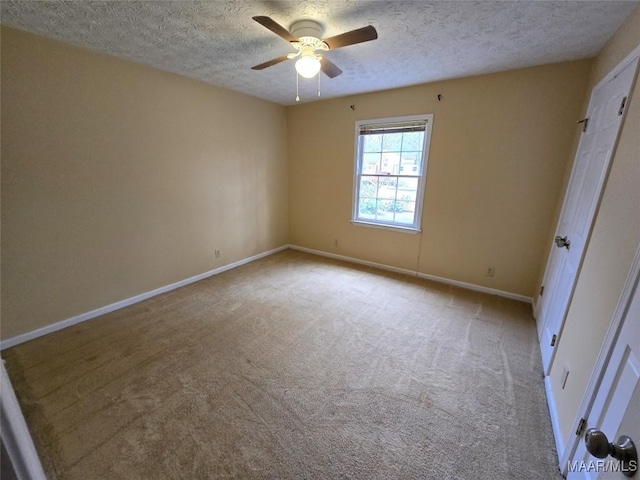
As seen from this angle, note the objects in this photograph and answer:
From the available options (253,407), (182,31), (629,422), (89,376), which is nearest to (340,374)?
(253,407)

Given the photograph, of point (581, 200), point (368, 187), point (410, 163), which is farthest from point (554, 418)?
point (368, 187)

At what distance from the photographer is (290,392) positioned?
1824 millimetres

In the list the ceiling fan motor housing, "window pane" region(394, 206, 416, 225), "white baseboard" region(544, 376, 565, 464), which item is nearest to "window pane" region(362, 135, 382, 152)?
"window pane" region(394, 206, 416, 225)

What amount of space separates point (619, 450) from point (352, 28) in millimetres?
2475

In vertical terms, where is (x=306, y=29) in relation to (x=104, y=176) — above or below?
above

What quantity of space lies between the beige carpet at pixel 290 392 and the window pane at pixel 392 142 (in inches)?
79.9

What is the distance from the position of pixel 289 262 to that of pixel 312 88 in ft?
8.00

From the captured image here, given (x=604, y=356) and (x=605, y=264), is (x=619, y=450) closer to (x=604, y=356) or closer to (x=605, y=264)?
(x=604, y=356)

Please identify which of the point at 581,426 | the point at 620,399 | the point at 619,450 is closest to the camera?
the point at 619,450

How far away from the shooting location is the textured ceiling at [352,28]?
5.64 ft

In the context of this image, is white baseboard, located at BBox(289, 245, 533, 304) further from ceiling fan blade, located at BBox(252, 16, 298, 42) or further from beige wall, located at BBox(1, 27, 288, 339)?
ceiling fan blade, located at BBox(252, 16, 298, 42)

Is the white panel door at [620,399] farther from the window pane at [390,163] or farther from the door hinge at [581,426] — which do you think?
the window pane at [390,163]

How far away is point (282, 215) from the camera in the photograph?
15.6 ft

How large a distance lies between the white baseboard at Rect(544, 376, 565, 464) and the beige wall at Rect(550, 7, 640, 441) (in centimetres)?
4
